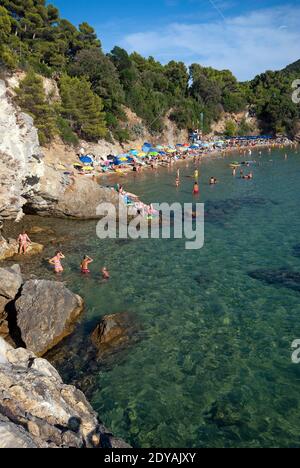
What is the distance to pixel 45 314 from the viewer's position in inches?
516

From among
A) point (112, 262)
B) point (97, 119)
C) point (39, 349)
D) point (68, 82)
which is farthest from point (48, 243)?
point (68, 82)

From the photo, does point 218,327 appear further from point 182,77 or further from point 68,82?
point 182,77

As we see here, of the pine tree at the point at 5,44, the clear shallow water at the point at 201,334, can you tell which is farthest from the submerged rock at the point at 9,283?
the pine tree at the point at 5,44

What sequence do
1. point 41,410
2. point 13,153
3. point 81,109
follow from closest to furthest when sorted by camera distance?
point 41,410 → point 13,153 → point 81,109

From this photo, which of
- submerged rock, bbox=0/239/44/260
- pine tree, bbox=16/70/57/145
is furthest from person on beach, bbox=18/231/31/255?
pine tree, bbox=16/70/57/145

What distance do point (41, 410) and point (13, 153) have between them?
15760mm

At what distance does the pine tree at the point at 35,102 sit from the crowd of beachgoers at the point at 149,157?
596cm

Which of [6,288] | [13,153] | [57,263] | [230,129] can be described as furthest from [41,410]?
[230,129]

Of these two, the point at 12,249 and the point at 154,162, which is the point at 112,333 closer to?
the point at 12,249

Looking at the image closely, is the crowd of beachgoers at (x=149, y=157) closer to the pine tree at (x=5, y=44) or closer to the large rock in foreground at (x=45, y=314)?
the pine tree at (x=5, y=44)

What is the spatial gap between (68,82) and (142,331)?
52231 mm

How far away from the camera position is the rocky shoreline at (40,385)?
260 inches

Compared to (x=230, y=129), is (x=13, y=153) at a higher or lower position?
lower

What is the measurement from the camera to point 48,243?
2220 centimetres
